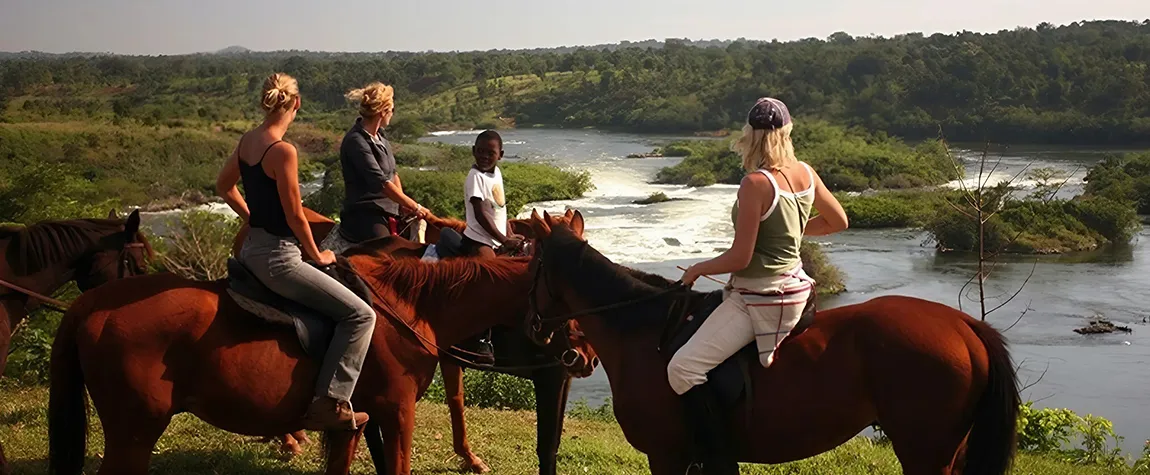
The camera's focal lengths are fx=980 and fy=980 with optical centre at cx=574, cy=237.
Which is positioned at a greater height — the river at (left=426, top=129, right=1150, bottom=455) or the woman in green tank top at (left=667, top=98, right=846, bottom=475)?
the woman in green tank top at (left=667, top=98, right=846, bottom=475)

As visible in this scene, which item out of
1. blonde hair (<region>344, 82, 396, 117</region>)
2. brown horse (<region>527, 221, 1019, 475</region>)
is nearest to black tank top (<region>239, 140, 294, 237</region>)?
brown horse (<region>527, 221, 1019, 475</region>)

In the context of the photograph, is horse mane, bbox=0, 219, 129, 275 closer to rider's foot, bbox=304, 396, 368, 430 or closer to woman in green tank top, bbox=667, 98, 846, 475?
rider's foot, bbox=304, 396, 368, 430

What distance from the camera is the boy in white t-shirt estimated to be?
5.98 metres

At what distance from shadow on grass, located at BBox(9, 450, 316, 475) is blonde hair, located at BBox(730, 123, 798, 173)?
148 inches

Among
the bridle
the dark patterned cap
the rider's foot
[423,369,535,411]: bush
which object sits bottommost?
[423,369,535,411]: bush

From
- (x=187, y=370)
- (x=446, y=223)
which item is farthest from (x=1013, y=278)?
(x=187, y=370)

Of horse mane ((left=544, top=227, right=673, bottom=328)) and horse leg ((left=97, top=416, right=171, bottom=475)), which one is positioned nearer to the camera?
horse leg ((left=97, top=416, right=171, bottom=475))

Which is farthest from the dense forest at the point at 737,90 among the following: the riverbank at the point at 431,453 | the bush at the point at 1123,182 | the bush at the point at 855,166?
the riverbank at the point at 431,453

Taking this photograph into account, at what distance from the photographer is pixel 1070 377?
17.8 metres

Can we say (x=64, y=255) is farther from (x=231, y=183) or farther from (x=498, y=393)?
(x=498, y=393)

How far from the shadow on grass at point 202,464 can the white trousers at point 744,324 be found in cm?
314

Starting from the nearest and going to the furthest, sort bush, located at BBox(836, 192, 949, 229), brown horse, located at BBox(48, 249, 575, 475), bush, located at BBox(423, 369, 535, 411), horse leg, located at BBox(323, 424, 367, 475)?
brown horse, located at BBox(48, 249, 575, 475), horse leg, located at BBox(323, 424, 367, 475), bush, located at BBox(423, 369, 535, 411), bush, located at BBox(836, 192, 949, 229)

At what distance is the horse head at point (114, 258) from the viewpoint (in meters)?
6.50

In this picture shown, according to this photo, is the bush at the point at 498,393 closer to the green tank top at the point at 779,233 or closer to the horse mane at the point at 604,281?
the horse mane at the point at 604,281
